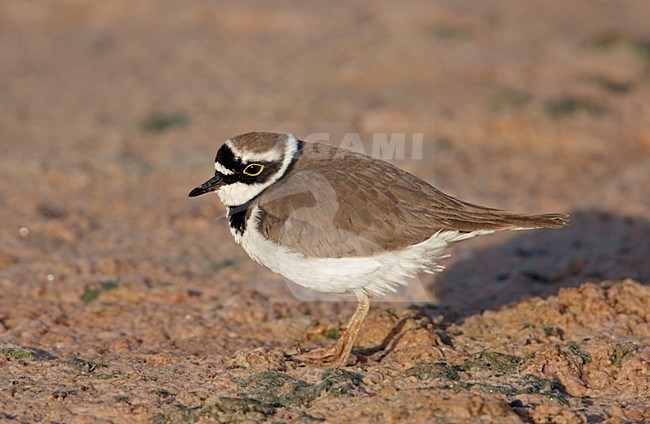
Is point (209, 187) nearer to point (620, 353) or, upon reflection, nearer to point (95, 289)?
point (95, 289)

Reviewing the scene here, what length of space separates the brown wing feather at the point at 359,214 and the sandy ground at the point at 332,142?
0.80 meters

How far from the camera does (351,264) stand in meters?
5.89

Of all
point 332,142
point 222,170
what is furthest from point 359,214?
point 332,142

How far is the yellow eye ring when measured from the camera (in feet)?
21.1

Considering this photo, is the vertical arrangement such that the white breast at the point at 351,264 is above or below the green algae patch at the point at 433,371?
above

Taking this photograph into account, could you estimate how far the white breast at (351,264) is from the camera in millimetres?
5895

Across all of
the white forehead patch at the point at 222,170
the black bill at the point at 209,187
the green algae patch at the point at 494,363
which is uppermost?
the white forehead patch at the point at 222,170

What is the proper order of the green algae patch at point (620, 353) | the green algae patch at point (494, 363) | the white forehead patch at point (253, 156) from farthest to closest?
the white forehead patch at point (253, 156) → the green algae patch at point (620, 353) → the green algae patch at point (494, 363)

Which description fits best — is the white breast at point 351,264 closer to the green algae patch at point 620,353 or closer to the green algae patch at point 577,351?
the green algae patch at point 577,351

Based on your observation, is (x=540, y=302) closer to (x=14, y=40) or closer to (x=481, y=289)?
(x=481, y=289)

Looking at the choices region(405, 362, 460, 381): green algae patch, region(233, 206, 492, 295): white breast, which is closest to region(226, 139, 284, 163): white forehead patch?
region(233, 206, 492, 295): white breast

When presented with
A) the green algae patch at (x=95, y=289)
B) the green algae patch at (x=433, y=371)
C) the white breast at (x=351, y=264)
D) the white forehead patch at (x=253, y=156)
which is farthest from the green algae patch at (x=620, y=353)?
the green algae patch at (x=95, y=289)

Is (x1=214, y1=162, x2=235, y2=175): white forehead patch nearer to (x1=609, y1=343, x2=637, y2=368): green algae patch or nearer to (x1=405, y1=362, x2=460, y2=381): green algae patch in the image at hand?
(x1=405, y1=362, x2=460, y2=381): green algae patch

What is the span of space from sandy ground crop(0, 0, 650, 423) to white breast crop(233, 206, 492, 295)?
0.51 metres
